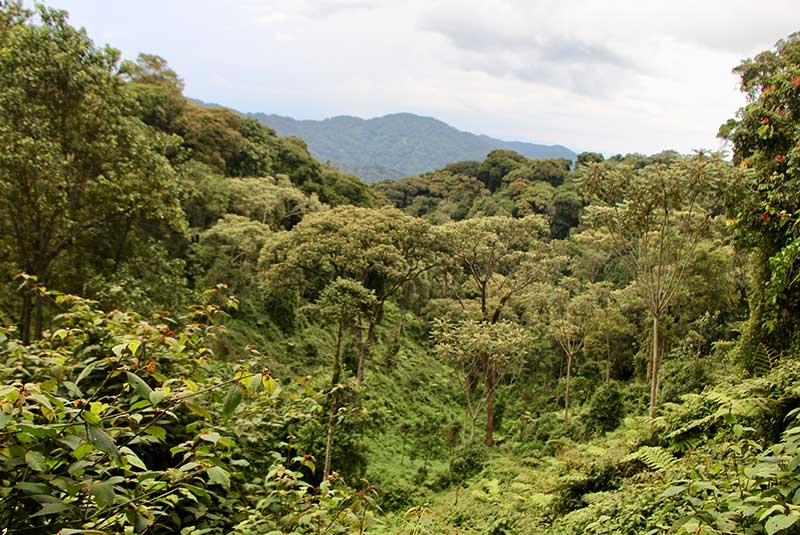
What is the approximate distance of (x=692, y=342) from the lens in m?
15.5

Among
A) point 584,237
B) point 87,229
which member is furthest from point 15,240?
point 584,237

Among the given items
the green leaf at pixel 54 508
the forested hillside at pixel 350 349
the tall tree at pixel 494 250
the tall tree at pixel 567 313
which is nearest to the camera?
the green leaf at pixel 54 508

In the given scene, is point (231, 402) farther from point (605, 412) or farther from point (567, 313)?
point (567, 313)

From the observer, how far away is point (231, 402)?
1.49m

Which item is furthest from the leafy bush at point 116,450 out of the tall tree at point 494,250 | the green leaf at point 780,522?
the tall tree at point 494,250

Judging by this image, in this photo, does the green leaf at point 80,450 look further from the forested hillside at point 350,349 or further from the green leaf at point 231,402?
the green leaf at point 231,402

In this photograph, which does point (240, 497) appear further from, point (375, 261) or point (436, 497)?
point (375, 261)

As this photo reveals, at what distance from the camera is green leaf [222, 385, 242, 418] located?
1.45m

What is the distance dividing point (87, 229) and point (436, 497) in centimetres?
917

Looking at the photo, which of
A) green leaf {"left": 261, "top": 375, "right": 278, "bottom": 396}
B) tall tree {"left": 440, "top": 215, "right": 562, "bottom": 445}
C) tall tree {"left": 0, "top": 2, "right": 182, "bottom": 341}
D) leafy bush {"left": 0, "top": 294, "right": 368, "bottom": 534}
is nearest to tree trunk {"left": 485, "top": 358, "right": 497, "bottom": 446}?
tall tree {"left": 440, "top": 215, "right": 562, "bottom": 445}

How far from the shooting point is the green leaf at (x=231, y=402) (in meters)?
1.45

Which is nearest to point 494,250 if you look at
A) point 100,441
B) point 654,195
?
point 654,195

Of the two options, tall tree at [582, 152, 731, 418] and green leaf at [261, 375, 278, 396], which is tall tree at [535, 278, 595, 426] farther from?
green leaf at [261, 375, 278, 396]

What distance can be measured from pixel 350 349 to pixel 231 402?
54.3 ft
